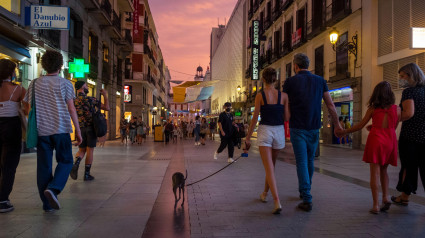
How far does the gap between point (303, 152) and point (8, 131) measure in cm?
342

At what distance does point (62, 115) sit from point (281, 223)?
2.63 metres

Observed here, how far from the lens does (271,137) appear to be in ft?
14.2

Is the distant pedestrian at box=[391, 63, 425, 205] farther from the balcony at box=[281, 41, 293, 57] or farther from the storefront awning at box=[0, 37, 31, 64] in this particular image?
the balcony at box=[281, 41, 293, 57]

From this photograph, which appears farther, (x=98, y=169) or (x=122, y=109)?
(x=122, y=109)

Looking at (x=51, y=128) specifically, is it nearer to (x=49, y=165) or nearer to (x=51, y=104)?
(x=51, y=104)

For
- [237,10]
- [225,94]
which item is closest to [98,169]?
[237,10]

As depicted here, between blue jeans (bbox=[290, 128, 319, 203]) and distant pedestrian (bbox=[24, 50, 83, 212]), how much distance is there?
2583mm

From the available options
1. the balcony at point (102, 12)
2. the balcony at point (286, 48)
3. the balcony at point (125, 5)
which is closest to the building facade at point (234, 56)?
the balcony at point (286, 48)

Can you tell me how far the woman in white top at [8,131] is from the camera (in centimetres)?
403

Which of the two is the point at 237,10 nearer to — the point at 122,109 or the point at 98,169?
the point at 122,109

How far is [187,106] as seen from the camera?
11062cm

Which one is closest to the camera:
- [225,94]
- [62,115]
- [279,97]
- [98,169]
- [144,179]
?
[62,115]

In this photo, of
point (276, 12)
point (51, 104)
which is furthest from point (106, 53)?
point (51, 104)

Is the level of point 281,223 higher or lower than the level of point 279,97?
lower
